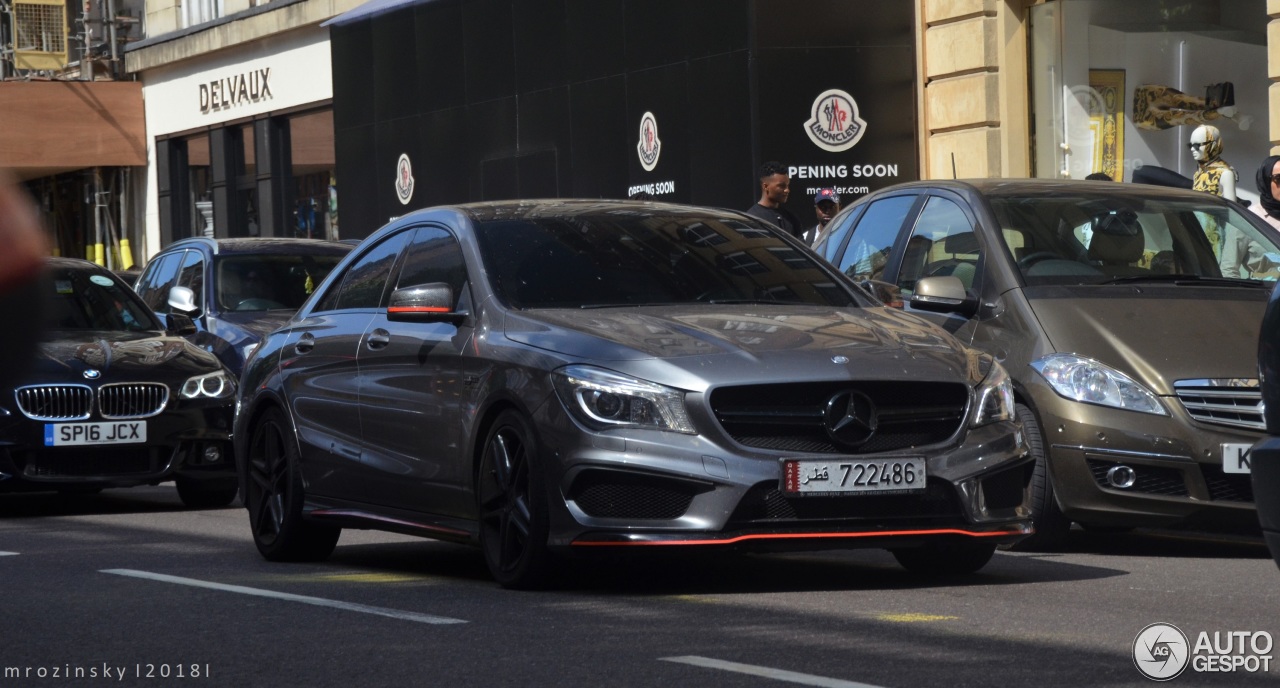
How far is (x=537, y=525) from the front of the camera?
707 centimetres

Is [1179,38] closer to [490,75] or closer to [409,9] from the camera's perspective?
[490,75]

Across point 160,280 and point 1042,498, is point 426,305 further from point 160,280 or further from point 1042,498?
point 160,280

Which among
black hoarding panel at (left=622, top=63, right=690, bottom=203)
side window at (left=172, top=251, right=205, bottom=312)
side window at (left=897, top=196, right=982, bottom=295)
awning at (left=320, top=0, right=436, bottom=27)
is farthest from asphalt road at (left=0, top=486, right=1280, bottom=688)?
awning at (left=320, top=0, right=436, bottom=27)

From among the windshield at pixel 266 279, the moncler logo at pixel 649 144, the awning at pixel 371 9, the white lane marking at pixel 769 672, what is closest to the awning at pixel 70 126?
the awning at pixel 371 9

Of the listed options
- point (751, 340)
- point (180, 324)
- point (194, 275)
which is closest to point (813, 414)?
point (751, 340)

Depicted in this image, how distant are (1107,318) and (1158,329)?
21 centimetres

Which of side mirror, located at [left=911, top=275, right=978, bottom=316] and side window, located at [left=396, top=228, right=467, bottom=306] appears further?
side mirror, located at [left=911, top=275, right=978, bottom=316]

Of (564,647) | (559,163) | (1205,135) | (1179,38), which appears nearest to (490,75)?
(559,163)

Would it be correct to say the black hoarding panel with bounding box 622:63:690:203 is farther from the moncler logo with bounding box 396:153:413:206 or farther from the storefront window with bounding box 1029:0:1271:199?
the moncler logo with bounding box 396:153:413:206

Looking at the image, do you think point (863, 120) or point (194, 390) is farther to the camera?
point (863, 120)

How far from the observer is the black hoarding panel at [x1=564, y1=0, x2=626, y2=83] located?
2159 cm

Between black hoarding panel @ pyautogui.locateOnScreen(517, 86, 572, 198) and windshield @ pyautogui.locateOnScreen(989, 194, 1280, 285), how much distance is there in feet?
43.2

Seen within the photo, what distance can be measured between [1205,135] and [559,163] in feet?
32.6

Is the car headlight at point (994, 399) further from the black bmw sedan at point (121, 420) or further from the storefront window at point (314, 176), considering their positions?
the storefront window at point (314, 176)
